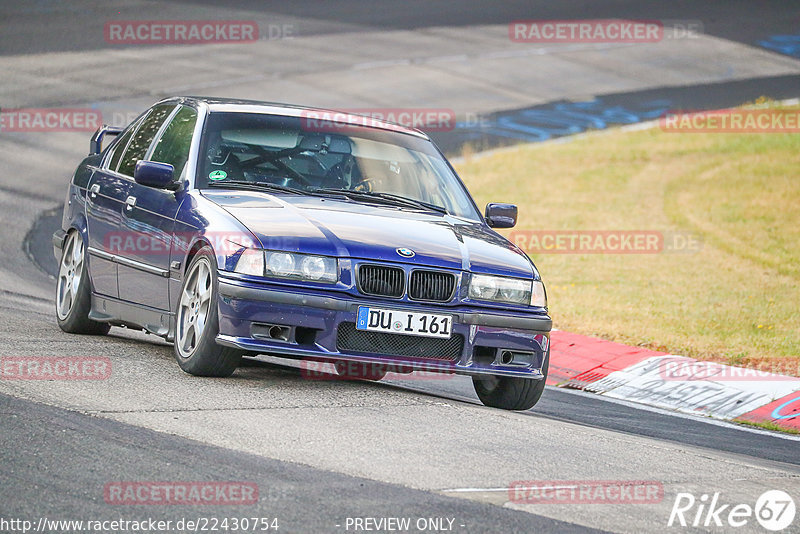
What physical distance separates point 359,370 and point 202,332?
1.21 m

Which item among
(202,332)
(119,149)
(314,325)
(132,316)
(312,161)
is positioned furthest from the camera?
(119,149)

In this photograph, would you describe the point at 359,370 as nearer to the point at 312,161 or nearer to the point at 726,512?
the point at 312,161

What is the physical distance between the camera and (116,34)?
3030cm

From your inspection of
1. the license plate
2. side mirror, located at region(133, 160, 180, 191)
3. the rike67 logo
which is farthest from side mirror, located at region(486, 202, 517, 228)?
the rike67 logo

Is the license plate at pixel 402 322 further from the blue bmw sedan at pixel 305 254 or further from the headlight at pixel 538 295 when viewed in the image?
the headlight at pixel 538 295

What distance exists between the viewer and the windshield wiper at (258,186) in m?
7.88

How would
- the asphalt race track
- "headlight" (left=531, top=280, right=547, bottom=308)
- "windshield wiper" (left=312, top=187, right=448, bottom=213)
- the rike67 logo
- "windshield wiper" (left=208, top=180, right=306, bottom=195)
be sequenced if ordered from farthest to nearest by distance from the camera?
"windshield wiper" (left=312, top=187, right=448, bottom=213)
"windshield wiper" (left=208, top=180, right=306, bottom=195)
"headlight" (left=531, top=280, right=547, bottom=308)
the rike67 logo
the asphalt race track

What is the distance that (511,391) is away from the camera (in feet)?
25.8

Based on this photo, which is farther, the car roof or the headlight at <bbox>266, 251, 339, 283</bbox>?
the car roof

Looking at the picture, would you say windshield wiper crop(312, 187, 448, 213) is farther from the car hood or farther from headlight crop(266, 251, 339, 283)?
headlight crop(266, 251, 339, 283)

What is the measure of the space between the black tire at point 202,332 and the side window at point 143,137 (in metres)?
1.72

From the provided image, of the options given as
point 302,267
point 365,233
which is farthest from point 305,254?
point 365,233

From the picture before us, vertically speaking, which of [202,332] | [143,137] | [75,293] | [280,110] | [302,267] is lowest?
[75,293]

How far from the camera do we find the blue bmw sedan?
6977 mm
